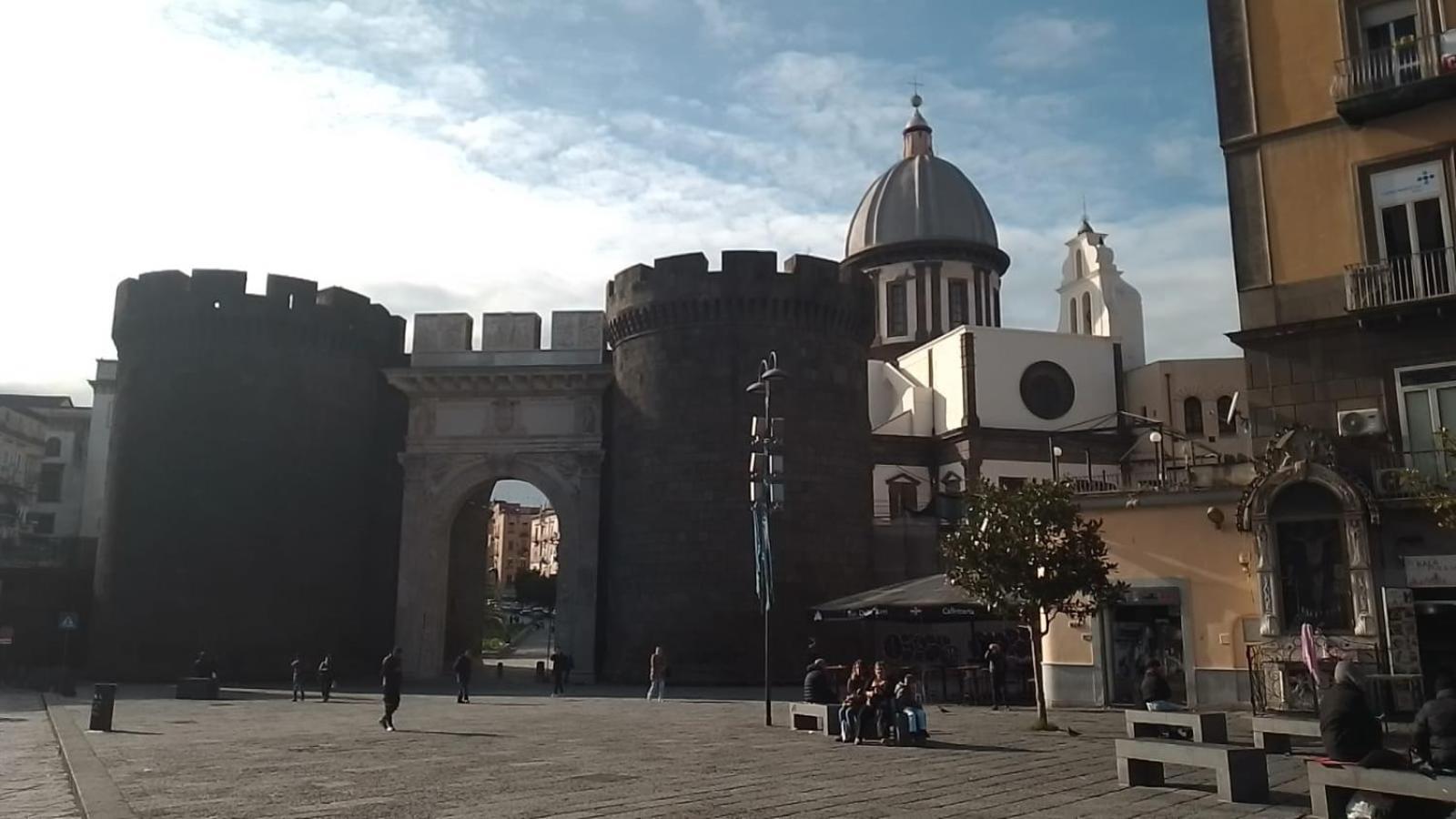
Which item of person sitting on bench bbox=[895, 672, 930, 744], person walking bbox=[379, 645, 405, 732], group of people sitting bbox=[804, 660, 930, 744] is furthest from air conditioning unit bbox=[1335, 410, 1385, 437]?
person walking bbox=[379, 645, 405, 732]

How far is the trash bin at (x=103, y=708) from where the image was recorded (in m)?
16.6

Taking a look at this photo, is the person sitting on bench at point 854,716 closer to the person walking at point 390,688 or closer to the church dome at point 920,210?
the person walking at point 390,688

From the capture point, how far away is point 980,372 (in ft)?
144

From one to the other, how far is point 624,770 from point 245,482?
2355 centimetres

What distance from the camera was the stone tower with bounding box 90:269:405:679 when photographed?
30.6m

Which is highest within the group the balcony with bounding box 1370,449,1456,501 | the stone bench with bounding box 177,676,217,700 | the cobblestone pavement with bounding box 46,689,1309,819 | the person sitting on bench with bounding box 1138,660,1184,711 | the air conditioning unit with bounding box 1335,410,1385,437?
the air conditioning unit with bounding box 1335,410,1385,437

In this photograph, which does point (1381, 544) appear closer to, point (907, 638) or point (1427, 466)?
point (1427, 466)

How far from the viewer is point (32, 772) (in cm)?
1227

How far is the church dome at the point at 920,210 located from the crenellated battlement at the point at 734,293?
20.2m

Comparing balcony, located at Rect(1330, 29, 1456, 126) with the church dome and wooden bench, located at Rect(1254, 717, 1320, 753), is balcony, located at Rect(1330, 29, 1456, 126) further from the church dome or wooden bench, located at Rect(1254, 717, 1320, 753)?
the church dome

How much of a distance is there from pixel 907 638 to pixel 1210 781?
1920cm

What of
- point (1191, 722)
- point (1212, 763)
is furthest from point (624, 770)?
point (1191, 722)

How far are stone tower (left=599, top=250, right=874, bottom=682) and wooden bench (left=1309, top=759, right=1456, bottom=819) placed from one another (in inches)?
827

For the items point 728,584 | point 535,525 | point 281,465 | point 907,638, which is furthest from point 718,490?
point 535,525
